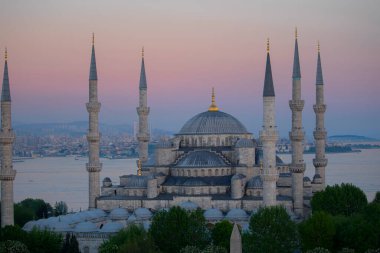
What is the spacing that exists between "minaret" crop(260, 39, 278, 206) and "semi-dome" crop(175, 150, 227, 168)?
4712 millimetres

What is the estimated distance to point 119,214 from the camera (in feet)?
107

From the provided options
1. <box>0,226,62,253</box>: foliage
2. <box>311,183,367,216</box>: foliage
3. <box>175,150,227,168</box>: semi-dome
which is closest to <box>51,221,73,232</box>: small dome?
<box>0,226,62,253</box>: foliage

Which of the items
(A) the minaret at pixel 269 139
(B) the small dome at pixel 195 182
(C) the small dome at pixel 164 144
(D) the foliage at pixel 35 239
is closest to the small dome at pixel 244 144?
(B) the small dome at pixel 195 182

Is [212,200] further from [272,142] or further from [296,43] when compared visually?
[296,43]

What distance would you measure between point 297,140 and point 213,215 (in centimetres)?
499

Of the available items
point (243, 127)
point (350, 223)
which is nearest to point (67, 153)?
point (243, 127)

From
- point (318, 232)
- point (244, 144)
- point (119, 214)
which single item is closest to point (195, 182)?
point (244, 144)

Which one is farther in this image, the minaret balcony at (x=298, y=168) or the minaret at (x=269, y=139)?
the minaret balcony at (x=298, y=168)

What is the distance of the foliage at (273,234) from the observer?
2497cm

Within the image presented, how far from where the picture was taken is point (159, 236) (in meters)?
26.3

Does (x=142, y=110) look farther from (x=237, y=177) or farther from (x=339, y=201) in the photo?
(x=339, y=201)

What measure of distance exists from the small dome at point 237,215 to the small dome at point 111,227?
415 cm

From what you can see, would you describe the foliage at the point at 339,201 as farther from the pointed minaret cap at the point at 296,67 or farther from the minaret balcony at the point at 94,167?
the minaret balcony at the point at 94,167

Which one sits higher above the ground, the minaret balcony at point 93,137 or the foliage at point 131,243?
the minaret balcony at point 93,137
